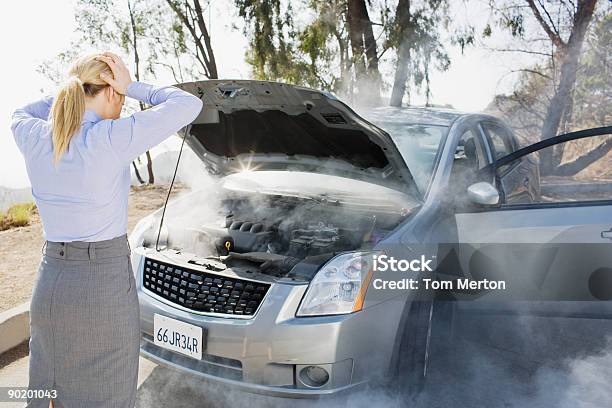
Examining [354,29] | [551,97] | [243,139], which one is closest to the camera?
[243,139]

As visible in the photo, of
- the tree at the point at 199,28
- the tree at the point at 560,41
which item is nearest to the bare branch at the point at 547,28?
the tree at the point at 560,41

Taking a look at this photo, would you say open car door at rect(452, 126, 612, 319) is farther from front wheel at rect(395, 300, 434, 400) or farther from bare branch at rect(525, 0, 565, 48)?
bare branch at rect(525, 0, 565, 48)

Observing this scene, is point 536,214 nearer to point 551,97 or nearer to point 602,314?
point 602,314

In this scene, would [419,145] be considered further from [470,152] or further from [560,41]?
[560,41]

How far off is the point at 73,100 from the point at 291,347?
1.38 m

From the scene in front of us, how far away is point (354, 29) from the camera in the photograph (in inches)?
456

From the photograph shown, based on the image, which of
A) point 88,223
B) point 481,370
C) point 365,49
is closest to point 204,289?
point 88,223

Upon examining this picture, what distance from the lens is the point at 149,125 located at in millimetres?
1802

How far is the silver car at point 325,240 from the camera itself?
2.42m

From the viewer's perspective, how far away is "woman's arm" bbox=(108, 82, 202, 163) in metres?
1.77

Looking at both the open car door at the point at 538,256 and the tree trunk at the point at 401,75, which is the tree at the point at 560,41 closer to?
the tree trunk at the point at 401,75

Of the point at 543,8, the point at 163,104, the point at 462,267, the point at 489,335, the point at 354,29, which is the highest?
the point at 543,8

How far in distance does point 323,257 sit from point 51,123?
1.48 metres

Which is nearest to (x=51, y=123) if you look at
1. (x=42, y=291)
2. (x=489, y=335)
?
(x=42, y=291)
